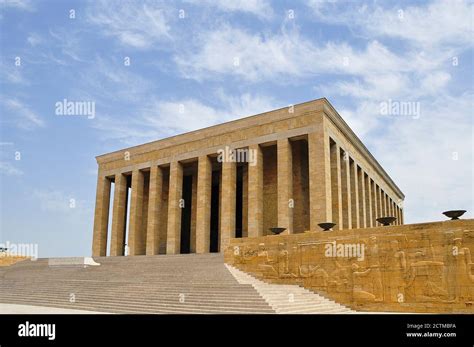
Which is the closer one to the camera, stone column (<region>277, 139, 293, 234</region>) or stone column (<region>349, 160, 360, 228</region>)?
stone column (<region>277, 139, 293, 234</region>)

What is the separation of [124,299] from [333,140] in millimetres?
15186

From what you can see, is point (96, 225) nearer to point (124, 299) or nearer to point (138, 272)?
point (138, 272)

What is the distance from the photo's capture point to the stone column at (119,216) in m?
29.6

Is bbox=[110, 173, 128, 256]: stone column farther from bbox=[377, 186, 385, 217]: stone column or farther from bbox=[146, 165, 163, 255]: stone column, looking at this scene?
bbox=[377, 186, 385, 217]: stone column

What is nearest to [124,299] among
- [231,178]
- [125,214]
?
[231,178]

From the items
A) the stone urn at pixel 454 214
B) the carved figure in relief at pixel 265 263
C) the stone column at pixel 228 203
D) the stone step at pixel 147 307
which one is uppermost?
the stone column at pixel 228 203

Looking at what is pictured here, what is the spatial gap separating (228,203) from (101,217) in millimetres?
11925

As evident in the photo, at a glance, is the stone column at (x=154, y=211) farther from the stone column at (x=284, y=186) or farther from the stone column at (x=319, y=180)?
the stone column at (x=319, y=180)

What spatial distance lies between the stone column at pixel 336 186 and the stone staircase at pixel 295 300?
8180 millimetres

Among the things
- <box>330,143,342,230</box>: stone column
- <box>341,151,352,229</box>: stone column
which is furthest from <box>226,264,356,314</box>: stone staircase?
<box>341,151,352,229</box>: stone column

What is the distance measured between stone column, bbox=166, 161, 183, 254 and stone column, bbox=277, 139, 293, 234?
25.4 ft

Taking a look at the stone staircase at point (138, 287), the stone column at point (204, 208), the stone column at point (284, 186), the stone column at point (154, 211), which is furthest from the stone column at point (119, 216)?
the stone column at point (284, 186)

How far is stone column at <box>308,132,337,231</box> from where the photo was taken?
21094 millimetres

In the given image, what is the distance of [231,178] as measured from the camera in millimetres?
24844
